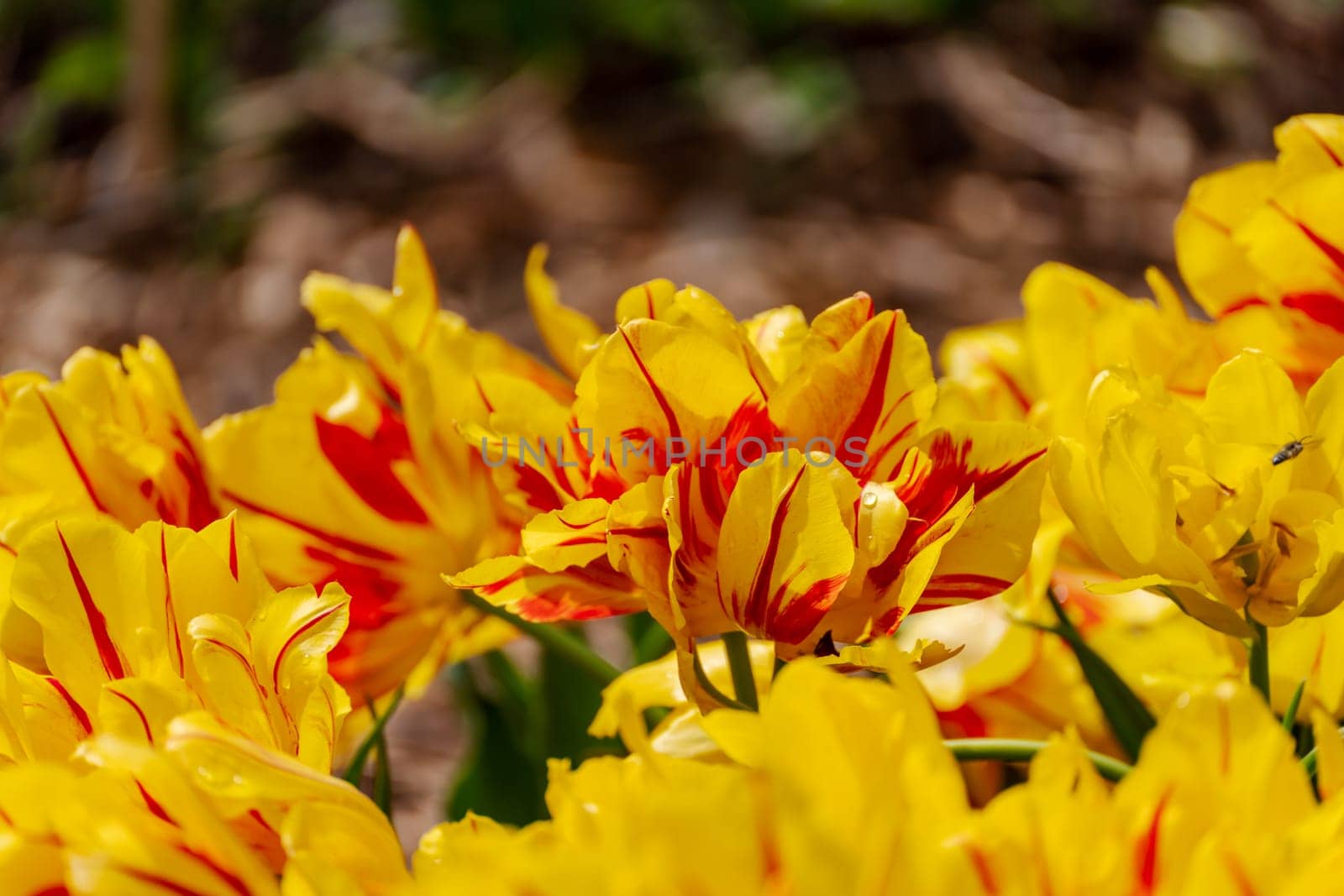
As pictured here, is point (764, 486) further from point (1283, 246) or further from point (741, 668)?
point (1283, 246)

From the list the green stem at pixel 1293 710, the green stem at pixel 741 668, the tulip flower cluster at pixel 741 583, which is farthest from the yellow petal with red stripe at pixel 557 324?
the green stem at pixel 1293 710

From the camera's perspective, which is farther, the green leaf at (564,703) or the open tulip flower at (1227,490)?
the green leaf at (564,703)

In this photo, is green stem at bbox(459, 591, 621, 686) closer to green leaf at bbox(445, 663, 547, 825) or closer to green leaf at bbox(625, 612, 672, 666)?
green leaf at bbox(625, 612, 672, 666)

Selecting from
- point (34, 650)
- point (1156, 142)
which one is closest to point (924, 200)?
point (1156, 142)

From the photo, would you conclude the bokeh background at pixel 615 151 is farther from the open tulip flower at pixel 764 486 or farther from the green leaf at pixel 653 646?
the open tulip flower at pixel 764 486

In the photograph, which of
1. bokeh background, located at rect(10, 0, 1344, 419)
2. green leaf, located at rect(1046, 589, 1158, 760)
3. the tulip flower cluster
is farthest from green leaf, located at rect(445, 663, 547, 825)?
bokeh background, located at rect(10, 0, 1344, 419)

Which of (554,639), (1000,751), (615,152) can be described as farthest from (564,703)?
(615,152)

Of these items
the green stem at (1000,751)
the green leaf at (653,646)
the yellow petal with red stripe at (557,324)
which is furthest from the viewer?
the green leaf at (653,646)

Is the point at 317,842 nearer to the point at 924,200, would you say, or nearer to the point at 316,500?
the point at 316,500
